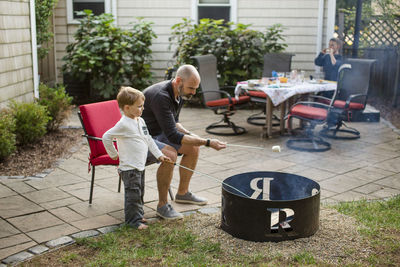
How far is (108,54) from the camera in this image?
959cm

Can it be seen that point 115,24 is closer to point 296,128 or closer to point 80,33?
point 80,33

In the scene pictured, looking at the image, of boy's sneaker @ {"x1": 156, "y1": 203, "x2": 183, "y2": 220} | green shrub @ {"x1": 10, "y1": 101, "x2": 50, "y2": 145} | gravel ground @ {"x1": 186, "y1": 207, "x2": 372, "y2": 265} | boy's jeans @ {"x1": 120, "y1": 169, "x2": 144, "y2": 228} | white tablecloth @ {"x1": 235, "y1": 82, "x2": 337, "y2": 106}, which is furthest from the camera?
white tablecloth @ {"x1": 235, "y1": 82, "x2": 337, "y2": 106}

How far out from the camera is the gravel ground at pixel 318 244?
3.39 meters

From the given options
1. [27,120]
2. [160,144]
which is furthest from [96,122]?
[27,120]

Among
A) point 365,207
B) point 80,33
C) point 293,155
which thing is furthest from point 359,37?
point 365,207

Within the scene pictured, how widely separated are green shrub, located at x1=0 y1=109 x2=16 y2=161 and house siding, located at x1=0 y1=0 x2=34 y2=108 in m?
0.59

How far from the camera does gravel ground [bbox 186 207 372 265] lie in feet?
11.1

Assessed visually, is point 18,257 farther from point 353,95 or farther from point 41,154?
point 353,95

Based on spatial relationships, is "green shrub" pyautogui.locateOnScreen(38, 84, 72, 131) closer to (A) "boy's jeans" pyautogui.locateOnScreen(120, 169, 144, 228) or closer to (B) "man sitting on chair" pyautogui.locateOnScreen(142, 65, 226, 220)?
(B) "man sitting on chair" pyautogui.locateOnScreen(142, 65, 226, 220)

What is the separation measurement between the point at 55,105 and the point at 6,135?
1687 mm

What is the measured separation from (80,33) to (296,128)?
4846 mm

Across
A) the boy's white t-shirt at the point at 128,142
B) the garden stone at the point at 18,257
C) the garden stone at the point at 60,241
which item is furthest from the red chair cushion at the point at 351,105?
the garden stone at the point at 18,257

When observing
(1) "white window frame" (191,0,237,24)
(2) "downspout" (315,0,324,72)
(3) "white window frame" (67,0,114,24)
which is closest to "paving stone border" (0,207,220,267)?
(1) "white window frame" (191,0,237,24)

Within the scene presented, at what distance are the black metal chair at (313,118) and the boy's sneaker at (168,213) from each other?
2.97 meters
